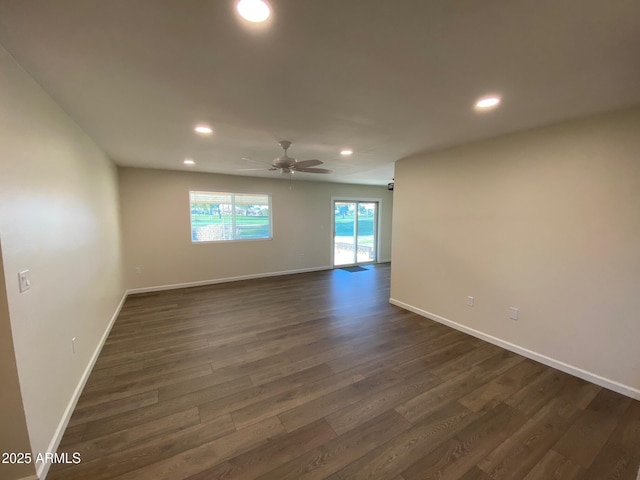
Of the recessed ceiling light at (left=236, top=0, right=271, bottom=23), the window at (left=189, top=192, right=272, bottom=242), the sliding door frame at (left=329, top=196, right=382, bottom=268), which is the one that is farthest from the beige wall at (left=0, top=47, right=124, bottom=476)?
the sliding door frame at (left=329, top=196, right=382, bottom=268)

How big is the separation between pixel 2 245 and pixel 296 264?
18.2 ft

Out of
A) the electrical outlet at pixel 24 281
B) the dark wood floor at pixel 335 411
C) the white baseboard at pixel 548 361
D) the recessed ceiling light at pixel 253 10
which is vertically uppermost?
the recessed ceiling light at pixel 253 10

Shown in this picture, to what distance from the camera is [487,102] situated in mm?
2020

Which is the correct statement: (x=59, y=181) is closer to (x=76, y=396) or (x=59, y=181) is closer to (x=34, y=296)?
(x=34, y=296)

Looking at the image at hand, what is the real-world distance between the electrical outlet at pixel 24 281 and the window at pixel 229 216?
13.4 ft

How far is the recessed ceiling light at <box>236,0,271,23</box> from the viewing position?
1082mm

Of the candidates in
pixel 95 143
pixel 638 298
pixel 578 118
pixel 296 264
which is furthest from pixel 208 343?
pixel 578 118

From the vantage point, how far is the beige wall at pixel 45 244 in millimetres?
1390

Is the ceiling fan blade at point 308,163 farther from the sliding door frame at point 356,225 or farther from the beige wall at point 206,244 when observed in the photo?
the sliding door frame at point 356,225

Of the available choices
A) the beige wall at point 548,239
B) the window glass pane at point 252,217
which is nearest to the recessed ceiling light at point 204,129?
the beige wall at point 548,239

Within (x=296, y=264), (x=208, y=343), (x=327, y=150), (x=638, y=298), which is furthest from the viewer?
(x=296, y=264)

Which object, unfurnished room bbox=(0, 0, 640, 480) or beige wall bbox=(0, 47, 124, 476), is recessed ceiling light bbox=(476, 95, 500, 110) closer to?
unfurnished room bbox=(0, 0, 640, 480)

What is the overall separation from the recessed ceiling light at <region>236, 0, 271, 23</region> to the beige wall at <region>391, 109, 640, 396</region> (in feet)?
9.43

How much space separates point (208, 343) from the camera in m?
3.10
